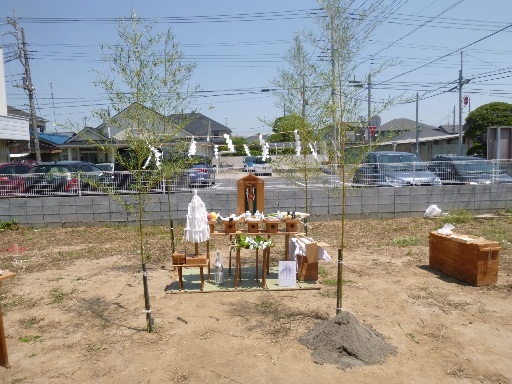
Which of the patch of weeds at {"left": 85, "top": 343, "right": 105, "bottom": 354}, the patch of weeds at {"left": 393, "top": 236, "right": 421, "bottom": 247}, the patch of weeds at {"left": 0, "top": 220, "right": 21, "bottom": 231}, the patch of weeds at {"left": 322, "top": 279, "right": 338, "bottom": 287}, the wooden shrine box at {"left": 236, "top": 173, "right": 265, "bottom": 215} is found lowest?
the patch of weeds at {"left": 85, "top": 343, "right": 105, "bottom": 354}

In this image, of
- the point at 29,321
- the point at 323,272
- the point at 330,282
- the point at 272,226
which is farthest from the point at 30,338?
the point at 323,272

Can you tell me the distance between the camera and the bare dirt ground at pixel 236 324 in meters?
3.70

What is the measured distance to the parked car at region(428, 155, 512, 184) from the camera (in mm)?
11234

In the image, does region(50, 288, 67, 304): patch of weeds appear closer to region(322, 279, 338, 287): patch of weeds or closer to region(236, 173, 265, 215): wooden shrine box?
region(236, 173, 265, 215): wooden shrine box

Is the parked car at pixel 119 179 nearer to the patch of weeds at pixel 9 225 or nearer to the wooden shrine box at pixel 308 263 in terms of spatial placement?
the patch of weeds at pixel 9 225

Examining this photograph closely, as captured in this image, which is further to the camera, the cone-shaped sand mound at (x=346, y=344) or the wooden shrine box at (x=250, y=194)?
the wooden shrine box at (x=250, y=194)

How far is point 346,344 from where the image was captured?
397cm

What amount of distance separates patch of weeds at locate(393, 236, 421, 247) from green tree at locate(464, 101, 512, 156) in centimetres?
2318

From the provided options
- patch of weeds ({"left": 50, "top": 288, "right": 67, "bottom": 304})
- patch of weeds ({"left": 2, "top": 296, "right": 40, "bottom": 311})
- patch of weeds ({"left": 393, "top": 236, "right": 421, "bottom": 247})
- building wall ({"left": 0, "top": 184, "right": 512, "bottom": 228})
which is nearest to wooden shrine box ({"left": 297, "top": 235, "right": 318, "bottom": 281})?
patch of weeds ({"left": 393, "top": 236, "right": 421, "bottom": 247})

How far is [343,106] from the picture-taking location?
175 inches

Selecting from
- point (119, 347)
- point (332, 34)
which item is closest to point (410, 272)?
point (332, 34)

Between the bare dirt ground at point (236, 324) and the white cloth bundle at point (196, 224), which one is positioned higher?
the white cloth bundle at point (196, 224)

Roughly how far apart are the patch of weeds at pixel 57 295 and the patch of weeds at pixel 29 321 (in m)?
0.54

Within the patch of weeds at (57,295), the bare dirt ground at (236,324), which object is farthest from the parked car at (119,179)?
the patch of weeds at (57,295)
